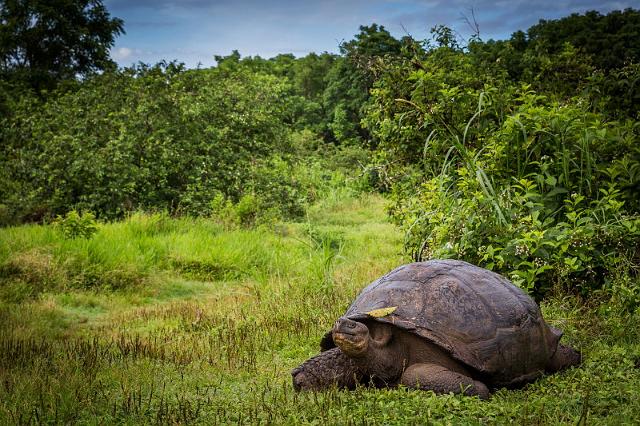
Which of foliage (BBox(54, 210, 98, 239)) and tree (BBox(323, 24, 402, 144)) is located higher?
tree (BBox(323, 24, 402, 144))

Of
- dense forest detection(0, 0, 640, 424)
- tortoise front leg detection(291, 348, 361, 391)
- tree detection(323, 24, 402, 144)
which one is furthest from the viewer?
tree detection(323, 24, 402, 144)

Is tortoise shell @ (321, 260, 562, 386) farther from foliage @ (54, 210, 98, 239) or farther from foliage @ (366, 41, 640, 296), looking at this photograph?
foliage @ (54, 210, 98, 239)

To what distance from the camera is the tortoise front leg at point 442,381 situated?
4.64 m

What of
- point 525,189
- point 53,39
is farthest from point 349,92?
point 525,189

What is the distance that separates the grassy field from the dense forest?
6cm

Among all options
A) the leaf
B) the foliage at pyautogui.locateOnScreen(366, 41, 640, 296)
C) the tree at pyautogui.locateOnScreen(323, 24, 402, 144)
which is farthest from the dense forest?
the tree at pyautogui.locateOnScreen(323, 24, 402, 144)

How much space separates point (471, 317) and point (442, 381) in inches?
19.5

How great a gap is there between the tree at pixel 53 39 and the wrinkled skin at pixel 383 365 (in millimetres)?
28161

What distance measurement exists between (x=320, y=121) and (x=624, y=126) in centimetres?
2963

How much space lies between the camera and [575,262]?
7.09 m

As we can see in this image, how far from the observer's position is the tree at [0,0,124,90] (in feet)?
101

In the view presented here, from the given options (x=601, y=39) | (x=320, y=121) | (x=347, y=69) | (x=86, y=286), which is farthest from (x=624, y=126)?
(x=320, y=121)

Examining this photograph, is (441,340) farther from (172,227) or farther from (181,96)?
(181,96)

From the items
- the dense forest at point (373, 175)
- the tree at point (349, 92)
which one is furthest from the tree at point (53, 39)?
the tree at point (349, 92)
